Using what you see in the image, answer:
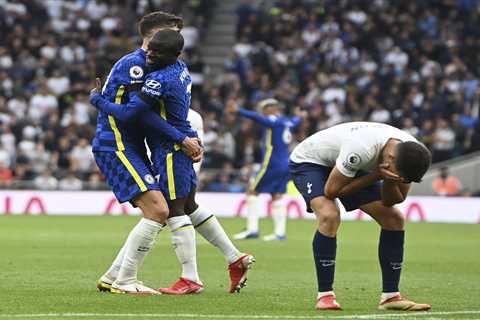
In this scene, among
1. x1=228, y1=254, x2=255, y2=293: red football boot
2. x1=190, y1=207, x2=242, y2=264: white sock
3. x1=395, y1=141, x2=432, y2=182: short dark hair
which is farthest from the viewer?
x1=190, y1=207, x2=242, y2=264: white sock

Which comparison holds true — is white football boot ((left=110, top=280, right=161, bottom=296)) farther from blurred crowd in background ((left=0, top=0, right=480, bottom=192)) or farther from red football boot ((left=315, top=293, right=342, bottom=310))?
blurred crowd in background ((left=0, top=0, right=480, bottom=192))

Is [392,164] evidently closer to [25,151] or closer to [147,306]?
[147,306]

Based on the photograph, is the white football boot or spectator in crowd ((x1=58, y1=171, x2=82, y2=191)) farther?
spectator in crowd ((x1=58, y1=171, x2=82, y2=191))

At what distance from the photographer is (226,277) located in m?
12.7

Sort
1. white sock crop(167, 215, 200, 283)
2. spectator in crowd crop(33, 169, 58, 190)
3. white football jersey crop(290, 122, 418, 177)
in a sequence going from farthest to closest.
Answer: spectator in crowd crop(33, 169, 58, 190) → white sock crop(167, 215, 200, 283) → white football jersey crop(290, 122, 418, 177)

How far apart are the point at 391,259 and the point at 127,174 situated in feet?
8.11

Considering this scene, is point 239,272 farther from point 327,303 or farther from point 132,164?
point 327,303

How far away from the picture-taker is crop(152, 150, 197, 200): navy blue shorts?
10508mm

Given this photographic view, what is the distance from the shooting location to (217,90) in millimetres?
32562

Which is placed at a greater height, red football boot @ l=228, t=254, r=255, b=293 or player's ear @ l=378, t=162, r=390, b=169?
player's ear @ l=378, t=162, r=390, b=169

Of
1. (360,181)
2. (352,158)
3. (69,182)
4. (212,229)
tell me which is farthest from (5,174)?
(352,158)

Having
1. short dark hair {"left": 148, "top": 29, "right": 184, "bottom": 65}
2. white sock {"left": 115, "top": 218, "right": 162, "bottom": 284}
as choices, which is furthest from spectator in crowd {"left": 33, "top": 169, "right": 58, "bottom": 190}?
short dark hair {"left": 148, "top": 29, "right": 184, "bottom": 65}

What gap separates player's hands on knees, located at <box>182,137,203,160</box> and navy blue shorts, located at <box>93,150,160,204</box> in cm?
39

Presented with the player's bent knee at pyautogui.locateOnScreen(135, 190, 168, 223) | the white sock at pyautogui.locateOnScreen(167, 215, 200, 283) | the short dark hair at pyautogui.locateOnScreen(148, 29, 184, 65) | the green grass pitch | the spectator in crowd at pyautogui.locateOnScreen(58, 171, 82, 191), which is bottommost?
the spectator in crowd at pyautogui.locateOnScreen(58, 171, 82, 191)
